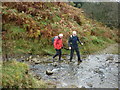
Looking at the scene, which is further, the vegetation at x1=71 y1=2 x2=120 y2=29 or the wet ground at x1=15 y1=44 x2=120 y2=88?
the vegetation at x1=71 y1=2 x2=120 y2=29

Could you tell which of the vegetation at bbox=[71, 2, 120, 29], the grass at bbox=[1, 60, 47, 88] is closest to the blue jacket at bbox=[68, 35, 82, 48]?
the grass at bbox=[1, 60, 47, 88]

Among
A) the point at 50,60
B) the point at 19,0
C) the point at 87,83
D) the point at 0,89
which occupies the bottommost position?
the point at 50,60

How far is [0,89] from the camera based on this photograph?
20.3ft

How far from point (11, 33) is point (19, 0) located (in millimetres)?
5292

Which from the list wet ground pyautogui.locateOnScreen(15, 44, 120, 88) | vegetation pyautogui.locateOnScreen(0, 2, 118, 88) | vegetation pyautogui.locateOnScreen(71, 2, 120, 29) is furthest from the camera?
vegetation pyautogui.locateOnScreen(71, 2, 120, 29)

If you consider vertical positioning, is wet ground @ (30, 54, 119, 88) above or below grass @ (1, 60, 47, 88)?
below

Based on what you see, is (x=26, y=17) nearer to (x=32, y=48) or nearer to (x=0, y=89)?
(x=32, y=48)

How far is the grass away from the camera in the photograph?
6516 mm

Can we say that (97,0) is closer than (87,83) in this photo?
No

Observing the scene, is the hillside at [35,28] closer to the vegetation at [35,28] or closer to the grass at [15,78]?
the vegetation at [35,28]

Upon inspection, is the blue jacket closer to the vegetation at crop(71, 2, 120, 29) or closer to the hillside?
the hillside

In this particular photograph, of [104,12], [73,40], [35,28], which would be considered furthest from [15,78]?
[104,12]

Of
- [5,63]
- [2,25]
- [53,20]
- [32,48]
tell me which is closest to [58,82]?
[5,63]

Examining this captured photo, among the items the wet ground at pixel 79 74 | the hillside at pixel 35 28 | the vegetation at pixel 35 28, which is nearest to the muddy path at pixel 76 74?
the wet ground at pixel 79 74
